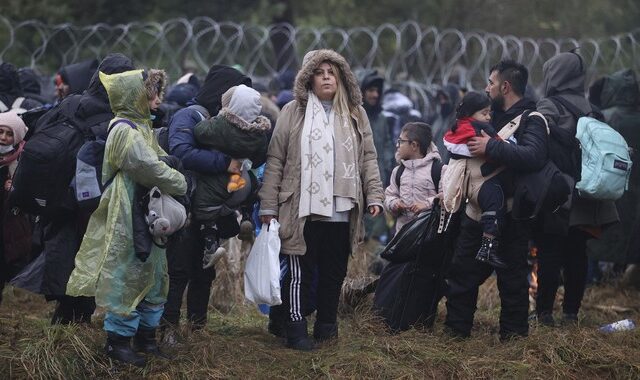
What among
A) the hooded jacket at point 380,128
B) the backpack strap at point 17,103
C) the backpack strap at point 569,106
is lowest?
the hooded jacket at point 380,128

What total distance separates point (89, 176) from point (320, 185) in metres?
1.32

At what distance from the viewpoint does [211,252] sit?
19.2 feet

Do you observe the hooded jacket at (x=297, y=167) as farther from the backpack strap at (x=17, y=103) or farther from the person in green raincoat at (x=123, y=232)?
the backpack strap at (x=17, y=103)

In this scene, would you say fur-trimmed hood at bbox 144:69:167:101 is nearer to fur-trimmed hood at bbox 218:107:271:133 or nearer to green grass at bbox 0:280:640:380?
fur-trimmed hood at bbox 218:107:271:133

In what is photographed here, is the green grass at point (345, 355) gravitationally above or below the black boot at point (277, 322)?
above

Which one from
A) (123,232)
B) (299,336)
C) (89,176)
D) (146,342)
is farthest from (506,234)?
(89,176)

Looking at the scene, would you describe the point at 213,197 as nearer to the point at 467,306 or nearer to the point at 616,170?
the point at 467,306

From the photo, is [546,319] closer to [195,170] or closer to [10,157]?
[195,170]

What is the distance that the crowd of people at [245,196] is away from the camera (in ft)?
17.4

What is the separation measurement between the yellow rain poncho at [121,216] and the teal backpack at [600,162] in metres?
2.91

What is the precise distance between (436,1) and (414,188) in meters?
13.9

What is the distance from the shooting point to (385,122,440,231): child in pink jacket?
7.07 meters

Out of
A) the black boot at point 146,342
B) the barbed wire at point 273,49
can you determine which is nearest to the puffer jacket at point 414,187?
the black boot at point 146,342

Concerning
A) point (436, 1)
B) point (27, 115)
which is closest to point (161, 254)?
point (27, 115)
